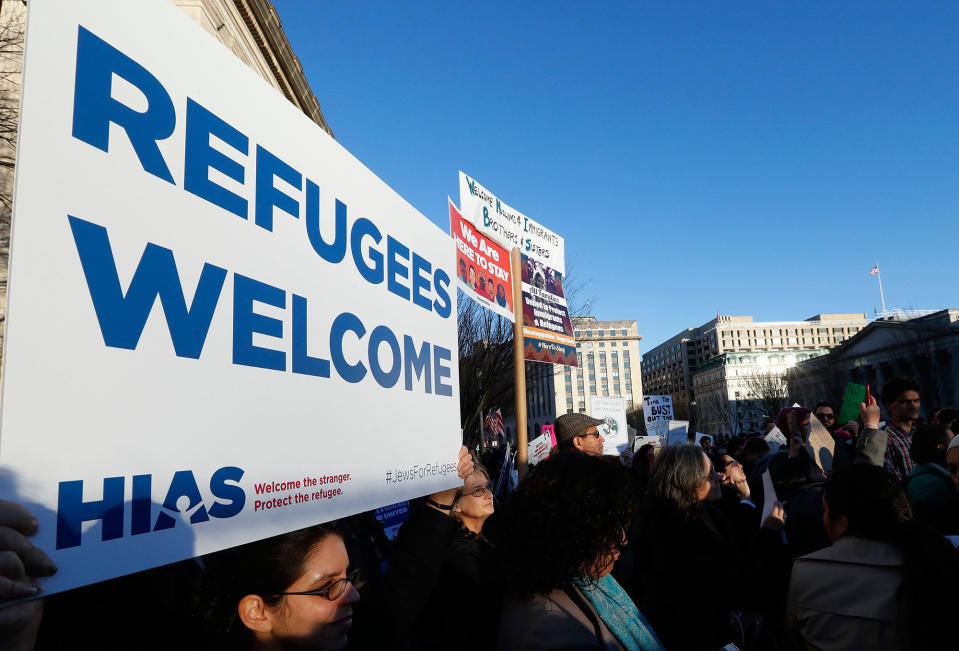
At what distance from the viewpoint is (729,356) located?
380 feet

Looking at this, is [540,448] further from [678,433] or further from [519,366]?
[678,433]

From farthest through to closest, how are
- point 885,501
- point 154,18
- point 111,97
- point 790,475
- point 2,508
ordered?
point 790,475, point 885,501, point 154,18, point 111,97, point 2,508

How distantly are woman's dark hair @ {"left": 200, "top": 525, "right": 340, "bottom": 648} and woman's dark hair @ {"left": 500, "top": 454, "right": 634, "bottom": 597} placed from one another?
2.65 feet

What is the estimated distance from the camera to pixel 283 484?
1258 mm

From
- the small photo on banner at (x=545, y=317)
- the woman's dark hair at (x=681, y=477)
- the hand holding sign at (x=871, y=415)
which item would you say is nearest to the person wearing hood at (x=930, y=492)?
the hand holding sign at (x=871, y=415)

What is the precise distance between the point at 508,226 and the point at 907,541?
3.48 meters

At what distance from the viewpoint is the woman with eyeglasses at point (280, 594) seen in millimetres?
1469

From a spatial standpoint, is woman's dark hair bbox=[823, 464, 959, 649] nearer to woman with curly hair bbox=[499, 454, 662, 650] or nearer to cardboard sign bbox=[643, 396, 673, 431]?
woman with curly hair bbox=[499, 454, 662, 650]

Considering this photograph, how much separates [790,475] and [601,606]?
2857mm

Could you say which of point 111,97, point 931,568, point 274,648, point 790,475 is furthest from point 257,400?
point 790,475

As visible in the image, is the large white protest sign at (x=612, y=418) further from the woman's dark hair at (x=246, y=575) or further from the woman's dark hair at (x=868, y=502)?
the woman's dark hair at (x=246, y=575)

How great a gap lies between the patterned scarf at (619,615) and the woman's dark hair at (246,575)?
1011 mm

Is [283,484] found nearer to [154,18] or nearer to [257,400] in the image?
[257,400]

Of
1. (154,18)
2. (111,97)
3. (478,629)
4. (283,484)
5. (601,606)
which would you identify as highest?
(154,18)
